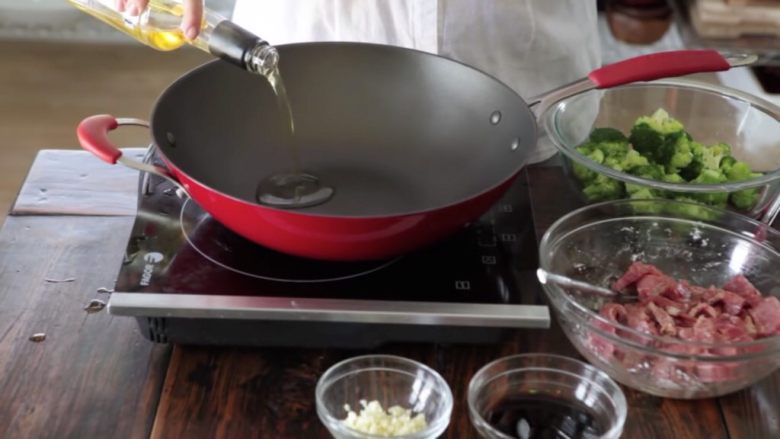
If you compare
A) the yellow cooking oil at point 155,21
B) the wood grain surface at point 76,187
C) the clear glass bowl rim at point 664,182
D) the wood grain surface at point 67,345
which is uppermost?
the yellow cooking oil at point 155,21

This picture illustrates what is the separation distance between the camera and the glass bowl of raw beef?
88 centimetres

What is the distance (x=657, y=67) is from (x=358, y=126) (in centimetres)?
35

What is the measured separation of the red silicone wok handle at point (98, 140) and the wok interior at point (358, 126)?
0.27 feet

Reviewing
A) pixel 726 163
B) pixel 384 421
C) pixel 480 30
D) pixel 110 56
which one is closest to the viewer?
pixel 384 421

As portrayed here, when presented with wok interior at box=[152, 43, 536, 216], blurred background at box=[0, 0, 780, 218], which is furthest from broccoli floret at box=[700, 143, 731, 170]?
blurred background at box=[0, 0, 780, 218]

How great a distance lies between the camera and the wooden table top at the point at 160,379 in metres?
0.88

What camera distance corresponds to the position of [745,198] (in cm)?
113

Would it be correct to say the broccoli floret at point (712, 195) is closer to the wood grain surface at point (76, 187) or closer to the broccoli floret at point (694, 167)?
the broccoli floret at point (694, 167)

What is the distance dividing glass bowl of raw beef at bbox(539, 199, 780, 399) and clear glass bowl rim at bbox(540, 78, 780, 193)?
3 cm

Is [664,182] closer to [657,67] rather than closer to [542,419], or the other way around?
[657,67]

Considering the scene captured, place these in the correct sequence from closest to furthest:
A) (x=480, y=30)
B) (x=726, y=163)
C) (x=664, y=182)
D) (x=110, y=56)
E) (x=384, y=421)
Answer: (x=384, y=421)
(x=664, y=182)
(x=726, y=163)
(x=480, y=30)
(x=110, y=56)

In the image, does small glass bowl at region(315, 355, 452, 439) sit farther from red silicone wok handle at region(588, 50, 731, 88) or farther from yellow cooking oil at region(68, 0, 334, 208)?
red silicone wok handle at region(588, 50, 731, 88)

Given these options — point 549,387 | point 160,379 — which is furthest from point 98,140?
point 549,387

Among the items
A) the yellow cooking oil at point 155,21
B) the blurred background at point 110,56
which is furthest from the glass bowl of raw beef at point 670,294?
the blurred background at point 110,56
